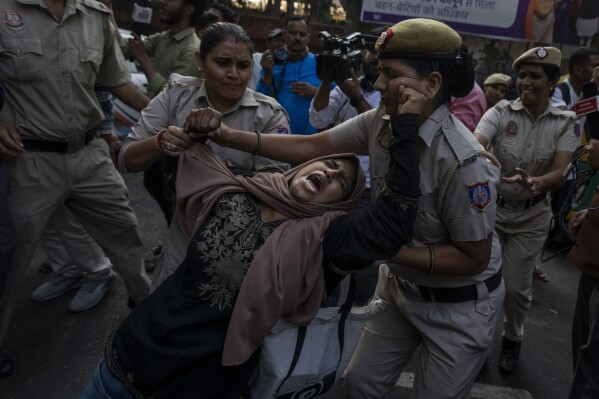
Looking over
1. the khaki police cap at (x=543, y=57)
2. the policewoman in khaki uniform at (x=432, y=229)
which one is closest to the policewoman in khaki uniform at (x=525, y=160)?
the khaki police cap at (x=543, y=57)

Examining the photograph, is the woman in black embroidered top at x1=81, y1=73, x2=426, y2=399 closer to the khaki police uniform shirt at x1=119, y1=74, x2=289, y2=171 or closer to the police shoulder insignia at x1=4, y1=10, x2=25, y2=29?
the khaki police uniform shirt at x1=119, y1=74, x2=289, y2=171

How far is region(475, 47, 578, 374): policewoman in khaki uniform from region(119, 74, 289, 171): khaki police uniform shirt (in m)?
1.56

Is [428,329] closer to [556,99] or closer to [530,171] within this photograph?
[530,171]

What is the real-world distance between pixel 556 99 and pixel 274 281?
4129mm

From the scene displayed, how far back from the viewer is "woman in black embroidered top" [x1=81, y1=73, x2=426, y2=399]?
5.03 feet

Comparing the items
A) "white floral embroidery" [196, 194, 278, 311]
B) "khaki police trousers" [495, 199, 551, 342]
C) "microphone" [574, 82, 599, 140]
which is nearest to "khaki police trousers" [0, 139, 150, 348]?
"white floral embroidery" [196, 194, 278, 311]

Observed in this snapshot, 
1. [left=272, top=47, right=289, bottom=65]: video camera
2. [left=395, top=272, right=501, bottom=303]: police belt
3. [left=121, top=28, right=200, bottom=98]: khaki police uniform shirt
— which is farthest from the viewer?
[left=272, top=47, right=289, bottom=65]: video camera

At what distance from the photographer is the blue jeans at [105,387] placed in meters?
1.66

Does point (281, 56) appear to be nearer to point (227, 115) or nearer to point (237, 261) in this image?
point (227, 115)

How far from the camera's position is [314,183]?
1.76 meters

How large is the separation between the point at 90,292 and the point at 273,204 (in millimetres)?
2287

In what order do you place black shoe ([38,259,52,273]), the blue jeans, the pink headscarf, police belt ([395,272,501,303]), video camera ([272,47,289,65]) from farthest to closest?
video camera ([272,47,289,65]) → black shoe ([38,259,52,273]) → police belt ([395,272,501,303]) → the blue jeans → the pink headscarf

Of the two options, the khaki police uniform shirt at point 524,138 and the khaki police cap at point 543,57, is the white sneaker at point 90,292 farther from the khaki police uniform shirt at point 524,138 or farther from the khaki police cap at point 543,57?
the khaki police cap at point 543,57

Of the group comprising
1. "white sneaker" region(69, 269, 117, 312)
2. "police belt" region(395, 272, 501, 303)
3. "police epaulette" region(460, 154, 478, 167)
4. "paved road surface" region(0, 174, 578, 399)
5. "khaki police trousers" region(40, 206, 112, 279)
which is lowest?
"paved road surface" region(0, 174, 578, 399)
